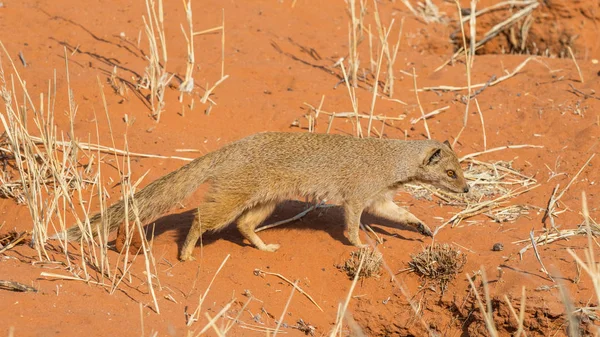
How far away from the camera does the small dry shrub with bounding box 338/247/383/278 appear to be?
19.5 feet

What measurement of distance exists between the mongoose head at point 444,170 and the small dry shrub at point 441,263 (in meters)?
0.56

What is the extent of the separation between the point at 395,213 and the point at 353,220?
0.42 m

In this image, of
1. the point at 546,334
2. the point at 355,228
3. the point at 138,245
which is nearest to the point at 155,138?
the point at 138,245

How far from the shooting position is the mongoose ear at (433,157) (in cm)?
620

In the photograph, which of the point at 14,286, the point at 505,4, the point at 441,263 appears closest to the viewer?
the point at 14,286

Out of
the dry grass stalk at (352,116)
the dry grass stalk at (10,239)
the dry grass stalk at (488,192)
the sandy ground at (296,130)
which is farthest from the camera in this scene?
the dry grass stalk at (352,116)

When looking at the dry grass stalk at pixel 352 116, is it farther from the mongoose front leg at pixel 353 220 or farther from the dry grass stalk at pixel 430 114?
the mongoose front leg at pixel 353 220

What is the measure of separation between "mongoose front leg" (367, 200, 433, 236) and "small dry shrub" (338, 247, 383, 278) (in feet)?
1.31

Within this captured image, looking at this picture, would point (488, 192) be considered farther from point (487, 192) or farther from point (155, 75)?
point (155, 75)

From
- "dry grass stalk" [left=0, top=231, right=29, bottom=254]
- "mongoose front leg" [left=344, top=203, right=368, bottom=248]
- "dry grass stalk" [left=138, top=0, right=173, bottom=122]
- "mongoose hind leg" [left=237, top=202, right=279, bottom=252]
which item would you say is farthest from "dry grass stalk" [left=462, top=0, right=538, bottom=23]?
"dry grass stalk" [left=0, top=231, right=29, bottom=254]

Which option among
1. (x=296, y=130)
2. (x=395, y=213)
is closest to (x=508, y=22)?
(x=296, y=130)

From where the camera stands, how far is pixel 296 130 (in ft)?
26.0

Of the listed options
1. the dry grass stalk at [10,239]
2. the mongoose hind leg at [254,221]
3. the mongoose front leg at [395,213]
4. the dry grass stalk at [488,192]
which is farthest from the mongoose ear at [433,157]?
the dry grass stalk at [10,239]

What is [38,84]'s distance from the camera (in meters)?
7.97
